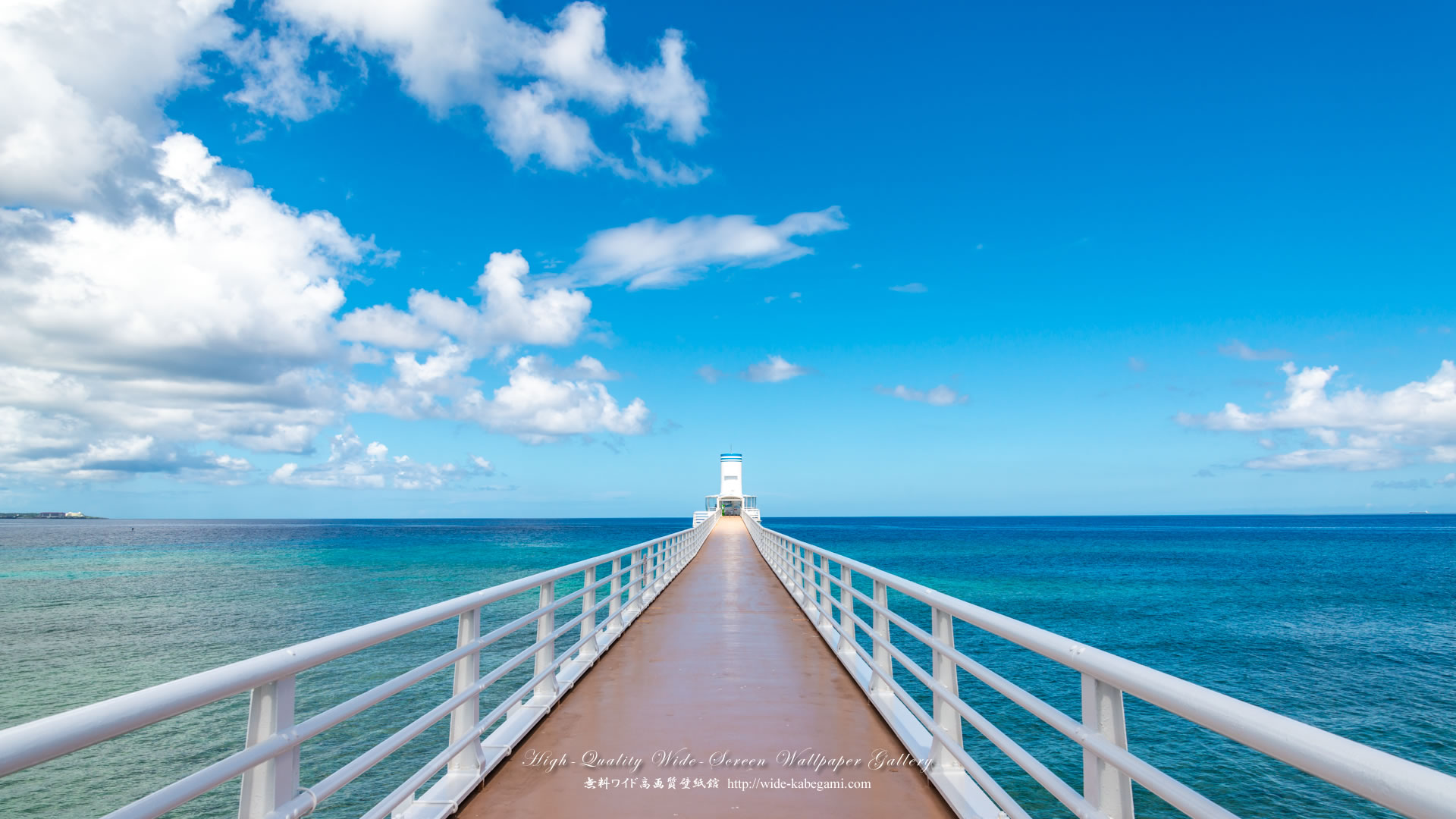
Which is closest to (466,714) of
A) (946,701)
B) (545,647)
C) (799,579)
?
(545,647)

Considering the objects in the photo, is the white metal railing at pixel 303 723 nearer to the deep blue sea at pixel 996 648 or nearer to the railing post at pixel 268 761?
the railing post at pixel 268 761

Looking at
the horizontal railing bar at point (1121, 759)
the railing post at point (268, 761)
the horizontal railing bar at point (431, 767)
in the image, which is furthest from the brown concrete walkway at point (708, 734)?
→ the railing post at point (268, 761)

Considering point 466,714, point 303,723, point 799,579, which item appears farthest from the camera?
point 799,579

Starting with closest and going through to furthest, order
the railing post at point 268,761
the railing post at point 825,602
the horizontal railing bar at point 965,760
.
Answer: the railing post at point 268,761
the horizontal railing bar at point 965,760
the railing post at point 825,602

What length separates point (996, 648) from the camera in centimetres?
1900

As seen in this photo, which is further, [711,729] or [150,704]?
[711,729]

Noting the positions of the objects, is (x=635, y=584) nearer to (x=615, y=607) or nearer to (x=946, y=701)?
(x=615, y=607)

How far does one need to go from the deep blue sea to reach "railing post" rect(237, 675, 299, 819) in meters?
8.97

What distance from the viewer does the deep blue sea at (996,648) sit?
1127 cm

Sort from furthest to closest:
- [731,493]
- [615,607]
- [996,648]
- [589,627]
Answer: [731,493]
[996,648]
[615,607]
[589,627]

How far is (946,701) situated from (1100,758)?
62.8 inches

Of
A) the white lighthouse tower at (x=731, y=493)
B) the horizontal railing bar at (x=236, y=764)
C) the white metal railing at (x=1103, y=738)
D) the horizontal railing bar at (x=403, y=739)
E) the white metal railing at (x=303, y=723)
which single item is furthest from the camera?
the white lighthouse tower at (x=731, y=493)

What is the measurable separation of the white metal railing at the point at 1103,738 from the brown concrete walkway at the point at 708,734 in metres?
0.25

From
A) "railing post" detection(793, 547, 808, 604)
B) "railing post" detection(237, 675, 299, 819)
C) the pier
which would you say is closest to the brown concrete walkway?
the pier
